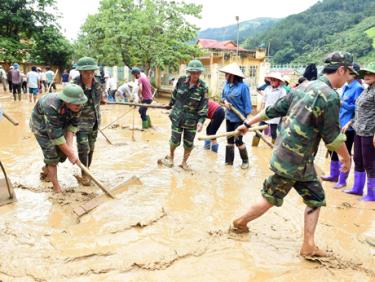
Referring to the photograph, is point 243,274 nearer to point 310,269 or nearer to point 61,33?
point 310,269

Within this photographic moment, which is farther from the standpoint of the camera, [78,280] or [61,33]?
[61,33]

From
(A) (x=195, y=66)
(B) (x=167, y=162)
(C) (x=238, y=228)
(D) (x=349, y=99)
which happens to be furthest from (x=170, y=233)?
(D) (x=349, y=99)

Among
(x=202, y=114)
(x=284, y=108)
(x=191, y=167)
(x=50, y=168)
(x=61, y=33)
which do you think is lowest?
(x=191, y=167)

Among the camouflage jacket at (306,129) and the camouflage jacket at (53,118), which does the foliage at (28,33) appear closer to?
the camouflage jacket at (53,118)

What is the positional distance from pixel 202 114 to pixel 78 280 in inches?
128

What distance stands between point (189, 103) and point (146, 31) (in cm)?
1595

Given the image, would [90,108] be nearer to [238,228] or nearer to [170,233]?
[170,233]

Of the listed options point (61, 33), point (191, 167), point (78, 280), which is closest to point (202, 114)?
point (191, 167)

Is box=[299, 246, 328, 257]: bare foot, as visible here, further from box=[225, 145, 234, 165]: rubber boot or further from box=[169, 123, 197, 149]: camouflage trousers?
box=[225, 145, 234, 165]: rubber boot

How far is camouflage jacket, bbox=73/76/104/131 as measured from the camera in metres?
4.51

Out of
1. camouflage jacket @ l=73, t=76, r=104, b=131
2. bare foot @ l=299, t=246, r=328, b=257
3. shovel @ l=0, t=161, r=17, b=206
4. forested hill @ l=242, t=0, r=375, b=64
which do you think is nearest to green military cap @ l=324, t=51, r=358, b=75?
bare foot @ l=299, t=246, r=328, b=257

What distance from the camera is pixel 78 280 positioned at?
263cm

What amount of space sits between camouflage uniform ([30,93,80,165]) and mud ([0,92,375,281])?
54cm

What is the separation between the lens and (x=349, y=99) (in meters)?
4.78
